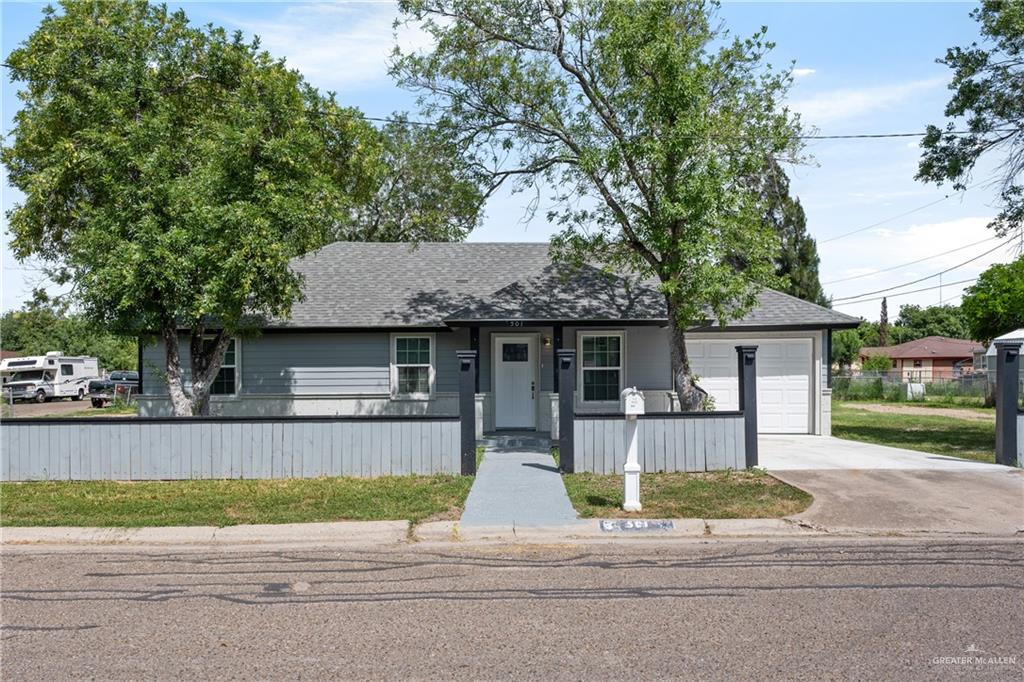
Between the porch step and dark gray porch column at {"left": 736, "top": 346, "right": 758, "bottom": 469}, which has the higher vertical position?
dark gray porch column at {"left": 736, "top": 346, "right": 758, "bottom": 469}

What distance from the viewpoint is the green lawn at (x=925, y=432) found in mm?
14880

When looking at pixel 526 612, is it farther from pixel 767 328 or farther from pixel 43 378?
pixel 43 378

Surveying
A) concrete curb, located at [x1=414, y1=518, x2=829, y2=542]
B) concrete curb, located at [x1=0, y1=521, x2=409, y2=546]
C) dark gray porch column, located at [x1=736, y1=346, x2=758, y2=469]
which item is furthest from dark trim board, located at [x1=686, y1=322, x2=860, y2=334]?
concrete curb, located at [x1=0, y1=521, x2=409, y2=546]

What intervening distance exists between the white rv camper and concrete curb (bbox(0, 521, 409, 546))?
37810mm

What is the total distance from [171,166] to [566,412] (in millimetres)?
8169

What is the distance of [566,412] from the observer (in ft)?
38.2

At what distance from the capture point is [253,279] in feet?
41.9

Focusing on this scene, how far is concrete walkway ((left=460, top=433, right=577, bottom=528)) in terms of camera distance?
9.05 m

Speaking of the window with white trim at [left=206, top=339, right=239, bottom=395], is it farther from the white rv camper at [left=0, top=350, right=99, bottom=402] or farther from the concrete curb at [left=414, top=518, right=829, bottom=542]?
the white rv camper at [left=0, top=350, right=99, bottom=402]

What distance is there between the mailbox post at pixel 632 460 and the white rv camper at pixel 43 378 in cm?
4106

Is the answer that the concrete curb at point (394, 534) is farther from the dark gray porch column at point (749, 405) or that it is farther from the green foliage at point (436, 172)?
the green foliage at point (436, 172)

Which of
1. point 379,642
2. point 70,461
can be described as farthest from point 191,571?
point 70,461

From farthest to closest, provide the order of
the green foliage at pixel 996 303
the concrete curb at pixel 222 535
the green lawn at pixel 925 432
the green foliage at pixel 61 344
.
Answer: the green foliage at pixel 61 344 < the green foliage at pixel 996 303 < the green lawn at pixel 925 432 < the concrete curb at pixel 222 535

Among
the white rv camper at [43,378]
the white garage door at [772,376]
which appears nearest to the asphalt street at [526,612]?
the white garage door at [772,376]
